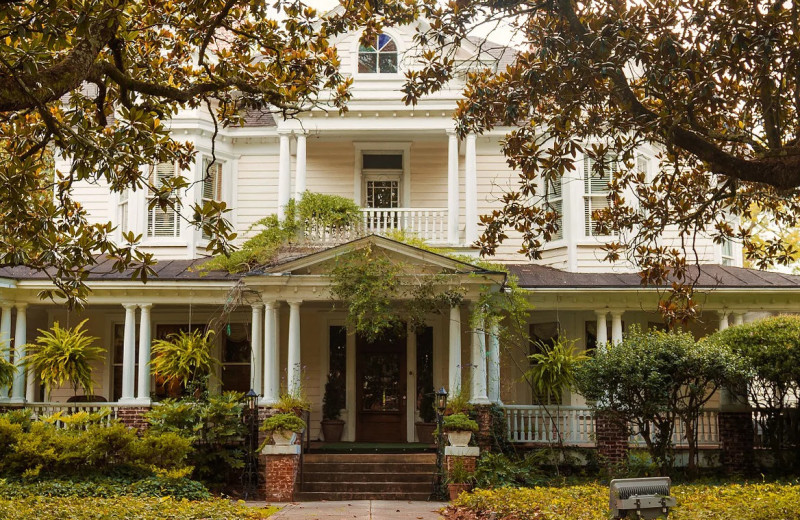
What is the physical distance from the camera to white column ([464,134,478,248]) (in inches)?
736

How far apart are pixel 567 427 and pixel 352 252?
518 centimetres

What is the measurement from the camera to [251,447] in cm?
1572

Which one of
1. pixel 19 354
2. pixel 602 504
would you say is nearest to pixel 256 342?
pixel 19 354

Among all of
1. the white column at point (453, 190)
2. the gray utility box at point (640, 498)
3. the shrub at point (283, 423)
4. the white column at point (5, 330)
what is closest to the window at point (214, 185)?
the white column at point (5, 330)

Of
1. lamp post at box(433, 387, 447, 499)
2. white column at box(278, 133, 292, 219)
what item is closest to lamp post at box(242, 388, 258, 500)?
lamp post at box(433, 387, 447, 499)

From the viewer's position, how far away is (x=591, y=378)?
15.1 m

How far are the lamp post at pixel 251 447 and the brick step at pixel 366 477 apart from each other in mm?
916

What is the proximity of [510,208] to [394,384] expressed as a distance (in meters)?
8.81

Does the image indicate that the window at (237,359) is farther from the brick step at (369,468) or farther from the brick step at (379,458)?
the brick step at (369,468)

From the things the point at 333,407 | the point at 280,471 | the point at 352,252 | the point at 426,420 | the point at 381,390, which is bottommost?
the point at 280,471

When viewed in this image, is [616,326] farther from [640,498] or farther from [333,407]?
[640,498]

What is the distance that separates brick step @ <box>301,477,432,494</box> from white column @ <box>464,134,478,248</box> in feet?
18.2

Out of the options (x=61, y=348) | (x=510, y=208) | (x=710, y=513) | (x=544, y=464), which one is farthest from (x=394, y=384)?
(x=710, y=513)

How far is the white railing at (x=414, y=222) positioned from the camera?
59.9 feet
